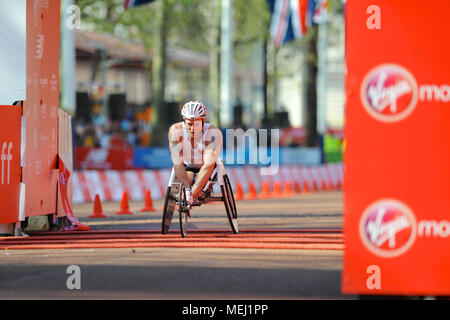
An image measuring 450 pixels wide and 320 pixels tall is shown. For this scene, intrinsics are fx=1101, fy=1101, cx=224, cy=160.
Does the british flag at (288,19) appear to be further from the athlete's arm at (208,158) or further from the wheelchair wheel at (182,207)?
the wheelchair wheel at (182,207)

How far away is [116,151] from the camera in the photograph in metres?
30.4

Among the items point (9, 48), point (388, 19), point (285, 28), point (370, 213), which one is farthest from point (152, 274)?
point (285, 28)

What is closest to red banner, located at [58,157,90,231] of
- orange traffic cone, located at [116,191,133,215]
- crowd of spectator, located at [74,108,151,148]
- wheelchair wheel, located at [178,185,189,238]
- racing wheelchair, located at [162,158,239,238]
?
racing wheelchair, located at [162,158,239,238]

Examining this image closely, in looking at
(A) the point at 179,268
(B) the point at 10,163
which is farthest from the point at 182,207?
(A) the point at 179,268

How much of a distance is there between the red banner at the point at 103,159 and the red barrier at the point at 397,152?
878 inches

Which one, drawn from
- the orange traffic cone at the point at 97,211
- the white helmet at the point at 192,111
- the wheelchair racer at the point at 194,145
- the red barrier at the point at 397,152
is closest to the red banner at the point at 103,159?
the orange traffic cone at the point at 97,211

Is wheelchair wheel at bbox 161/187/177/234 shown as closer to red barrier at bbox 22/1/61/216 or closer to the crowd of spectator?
red barrier at bbox 22/1/61/216

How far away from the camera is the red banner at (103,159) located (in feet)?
96.7

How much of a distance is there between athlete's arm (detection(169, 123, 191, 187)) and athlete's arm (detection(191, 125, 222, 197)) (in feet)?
0.45

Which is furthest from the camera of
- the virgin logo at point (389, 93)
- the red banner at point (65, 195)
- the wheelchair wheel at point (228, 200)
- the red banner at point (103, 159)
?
the red banner at point (103, 159)

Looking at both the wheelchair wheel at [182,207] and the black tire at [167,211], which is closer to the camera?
the wheelchair wheel at [182,207]
